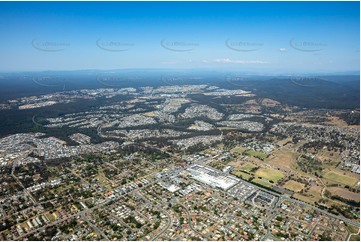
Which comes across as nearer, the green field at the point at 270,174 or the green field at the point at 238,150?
the green field at the point at 270,174

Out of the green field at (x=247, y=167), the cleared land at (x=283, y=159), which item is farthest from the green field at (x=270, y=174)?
the cleared land at (x=283, y=159)

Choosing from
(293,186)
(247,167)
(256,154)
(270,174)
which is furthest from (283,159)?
(293,186)

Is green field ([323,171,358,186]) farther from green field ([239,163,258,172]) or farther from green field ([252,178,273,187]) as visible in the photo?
green field ([239,163,258,172])

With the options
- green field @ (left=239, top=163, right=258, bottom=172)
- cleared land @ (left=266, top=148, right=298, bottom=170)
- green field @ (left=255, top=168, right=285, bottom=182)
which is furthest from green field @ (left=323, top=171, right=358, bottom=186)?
green field @ (left=239, top=163, right=258, bottom=172)

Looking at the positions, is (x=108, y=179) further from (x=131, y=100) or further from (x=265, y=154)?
(x=131, y=100)

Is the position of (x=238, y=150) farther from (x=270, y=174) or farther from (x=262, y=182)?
(x=262, y=182)

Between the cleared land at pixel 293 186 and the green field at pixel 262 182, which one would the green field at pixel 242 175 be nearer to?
the green field at pixel 262 182
